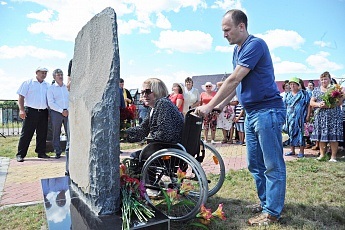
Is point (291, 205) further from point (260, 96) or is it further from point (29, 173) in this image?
point (29, 173)

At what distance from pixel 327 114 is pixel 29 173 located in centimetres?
583

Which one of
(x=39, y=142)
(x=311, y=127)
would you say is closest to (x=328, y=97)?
(x=311, y=127)

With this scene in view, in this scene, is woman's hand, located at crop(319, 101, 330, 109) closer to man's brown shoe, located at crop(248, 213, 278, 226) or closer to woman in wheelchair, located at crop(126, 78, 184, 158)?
man's brown shoe, located at crop(248, 213, 278, 226)

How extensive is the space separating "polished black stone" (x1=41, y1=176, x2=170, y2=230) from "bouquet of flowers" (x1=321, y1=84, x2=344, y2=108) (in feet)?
15.6

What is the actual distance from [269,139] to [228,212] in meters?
1.02

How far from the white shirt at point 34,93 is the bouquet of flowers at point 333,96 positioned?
5847 mm

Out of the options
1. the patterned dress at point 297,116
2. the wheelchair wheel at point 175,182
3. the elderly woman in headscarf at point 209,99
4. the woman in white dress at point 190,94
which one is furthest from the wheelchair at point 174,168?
the woman in white dress at point 190,94

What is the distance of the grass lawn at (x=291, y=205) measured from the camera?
283 centimetres

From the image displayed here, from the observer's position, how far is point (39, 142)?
664cm

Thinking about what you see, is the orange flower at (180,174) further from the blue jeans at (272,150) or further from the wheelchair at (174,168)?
the blue jeans at (272,150)

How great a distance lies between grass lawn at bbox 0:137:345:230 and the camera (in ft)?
9.28

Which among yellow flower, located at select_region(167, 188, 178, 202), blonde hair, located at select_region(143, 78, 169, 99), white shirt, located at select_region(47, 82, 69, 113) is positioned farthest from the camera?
white shirt, located at select_region(47, 82, 69, 113)

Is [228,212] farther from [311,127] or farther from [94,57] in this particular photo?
[311,127]

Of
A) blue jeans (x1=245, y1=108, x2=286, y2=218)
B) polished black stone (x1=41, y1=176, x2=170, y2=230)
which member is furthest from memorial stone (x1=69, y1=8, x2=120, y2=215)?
blue jeans (x1=245, y1=108, x2=286, y2=218)
